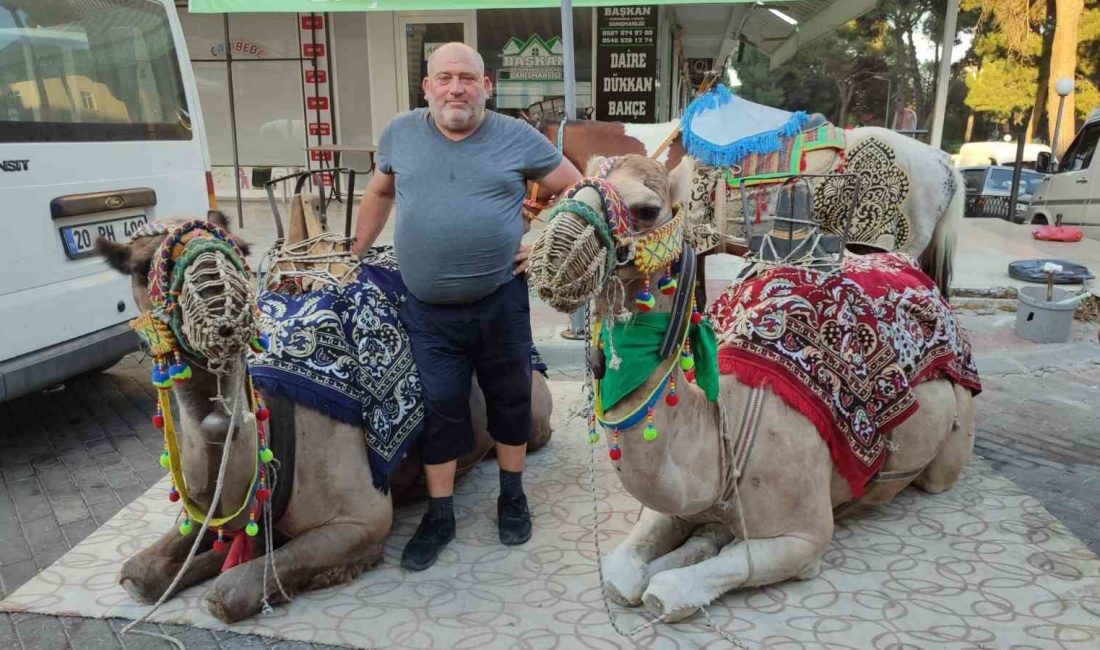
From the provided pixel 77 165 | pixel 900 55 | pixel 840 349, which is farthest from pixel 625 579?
pixel 900 55

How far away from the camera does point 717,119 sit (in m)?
4.87

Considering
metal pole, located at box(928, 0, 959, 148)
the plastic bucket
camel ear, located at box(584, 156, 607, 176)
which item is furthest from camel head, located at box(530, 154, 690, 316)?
metal pole, located at box(928, 0, 959, 148)

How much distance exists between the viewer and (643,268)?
216 centimetres

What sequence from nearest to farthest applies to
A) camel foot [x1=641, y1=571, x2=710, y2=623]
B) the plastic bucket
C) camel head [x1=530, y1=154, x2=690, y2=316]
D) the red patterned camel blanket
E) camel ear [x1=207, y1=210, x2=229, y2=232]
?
camel head [x1=530, y1=154, x2=690, y2=316], camel ear [x1=207, y1=210, x2=229, y2=232], camel foot [x1=641, y1=571, x2=710, y2=623], the red patterned camel blanket, the plastic bucket

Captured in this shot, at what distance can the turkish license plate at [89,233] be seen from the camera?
434 centimetres

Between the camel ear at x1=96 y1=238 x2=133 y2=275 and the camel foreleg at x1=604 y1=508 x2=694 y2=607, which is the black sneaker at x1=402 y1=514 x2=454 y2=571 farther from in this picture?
the camel ear at x1=96 y1=238 x2=133 y2=275

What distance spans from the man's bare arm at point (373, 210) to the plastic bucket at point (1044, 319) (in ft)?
17.8

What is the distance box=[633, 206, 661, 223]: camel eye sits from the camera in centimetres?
215

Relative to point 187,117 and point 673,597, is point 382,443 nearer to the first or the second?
point 673,597

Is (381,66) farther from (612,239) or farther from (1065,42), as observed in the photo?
(1065,42)

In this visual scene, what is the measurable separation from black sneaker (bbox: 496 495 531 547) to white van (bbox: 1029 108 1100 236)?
37.0 feet

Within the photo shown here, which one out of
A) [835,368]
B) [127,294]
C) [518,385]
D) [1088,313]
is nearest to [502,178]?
[518,385]

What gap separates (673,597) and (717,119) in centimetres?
310

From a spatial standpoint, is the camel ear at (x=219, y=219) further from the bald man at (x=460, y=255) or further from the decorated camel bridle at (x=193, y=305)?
the bald man at (x=460, y=255)
